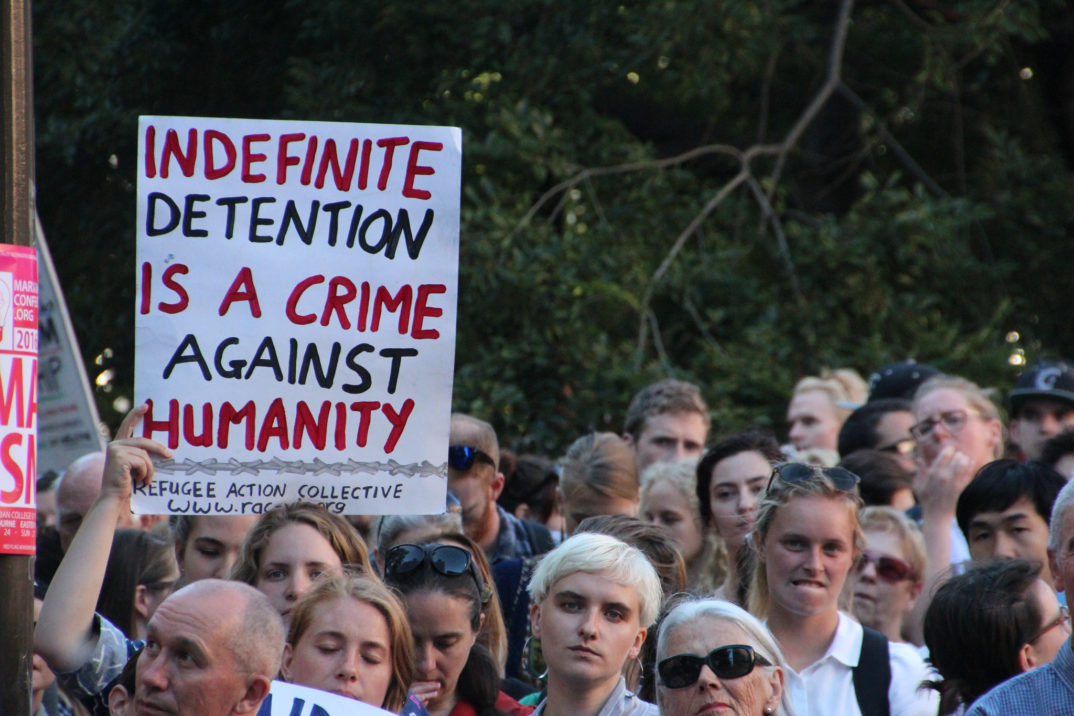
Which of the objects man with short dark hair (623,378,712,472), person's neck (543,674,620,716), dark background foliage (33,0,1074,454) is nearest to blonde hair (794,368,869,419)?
man with short dark hair (623,378,712,472)

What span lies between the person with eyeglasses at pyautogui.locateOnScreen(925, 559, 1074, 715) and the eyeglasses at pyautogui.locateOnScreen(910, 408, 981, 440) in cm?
222

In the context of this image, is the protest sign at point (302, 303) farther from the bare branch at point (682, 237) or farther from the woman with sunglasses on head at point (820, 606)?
the bare branch at point (682, 237)

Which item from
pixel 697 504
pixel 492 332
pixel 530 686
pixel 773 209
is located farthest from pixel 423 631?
pixel 773 209

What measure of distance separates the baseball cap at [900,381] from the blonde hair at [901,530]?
2050 millimetres

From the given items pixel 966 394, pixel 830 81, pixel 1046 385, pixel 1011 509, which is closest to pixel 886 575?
pixel 1011 509

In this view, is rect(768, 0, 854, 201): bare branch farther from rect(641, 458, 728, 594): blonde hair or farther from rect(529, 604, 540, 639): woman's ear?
rect(529, 604, 540, 639): woman's ear

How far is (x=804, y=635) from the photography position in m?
4.35

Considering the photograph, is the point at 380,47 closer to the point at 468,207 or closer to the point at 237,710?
the point at 468,207

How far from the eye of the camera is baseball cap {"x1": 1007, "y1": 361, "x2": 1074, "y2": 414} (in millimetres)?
6289

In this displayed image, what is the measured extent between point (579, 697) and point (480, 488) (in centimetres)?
170

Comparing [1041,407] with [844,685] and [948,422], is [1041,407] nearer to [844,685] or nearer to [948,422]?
[948,422]

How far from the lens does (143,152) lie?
4469mm

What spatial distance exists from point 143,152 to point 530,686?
2.06 metres

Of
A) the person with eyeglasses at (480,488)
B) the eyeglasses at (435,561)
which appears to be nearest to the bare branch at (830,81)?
the person with eyeglasses at (480,488)
